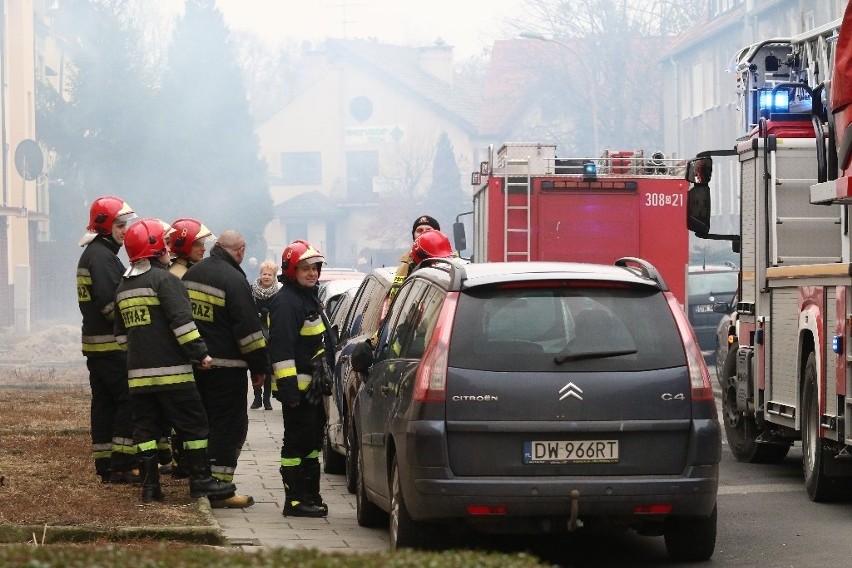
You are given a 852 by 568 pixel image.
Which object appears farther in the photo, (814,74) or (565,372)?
(814,74)

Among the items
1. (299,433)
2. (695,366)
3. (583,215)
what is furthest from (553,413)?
(583,215)

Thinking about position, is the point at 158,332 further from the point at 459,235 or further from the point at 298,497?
the point at 459,235

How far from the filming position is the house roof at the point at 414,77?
96.2m

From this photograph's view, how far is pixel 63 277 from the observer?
5238cm

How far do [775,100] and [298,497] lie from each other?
5.17 metres

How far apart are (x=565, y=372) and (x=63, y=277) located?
151 feet

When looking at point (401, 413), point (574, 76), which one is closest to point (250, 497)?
point (401, 413)

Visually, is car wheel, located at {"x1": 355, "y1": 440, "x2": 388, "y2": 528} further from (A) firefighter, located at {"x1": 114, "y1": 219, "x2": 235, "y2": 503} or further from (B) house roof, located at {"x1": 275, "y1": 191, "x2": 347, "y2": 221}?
(B) house roof, located at {"x1": 275, "y1": 191, "x2": 347, "y2": 221}

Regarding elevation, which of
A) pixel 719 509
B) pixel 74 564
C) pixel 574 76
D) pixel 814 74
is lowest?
→ pixel 719 509

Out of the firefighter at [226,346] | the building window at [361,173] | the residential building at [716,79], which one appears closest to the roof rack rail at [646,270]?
the firefighter at [226,346]

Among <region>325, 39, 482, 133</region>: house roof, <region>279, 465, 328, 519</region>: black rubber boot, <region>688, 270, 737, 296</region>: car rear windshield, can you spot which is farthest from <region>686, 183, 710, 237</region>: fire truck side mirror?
<region>325, 39, 482, 133</region>: house roof

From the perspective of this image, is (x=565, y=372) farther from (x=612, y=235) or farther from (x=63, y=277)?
(x=63, y=277)

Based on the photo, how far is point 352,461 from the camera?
10688 millimetres

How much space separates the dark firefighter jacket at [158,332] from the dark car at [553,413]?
229 centimetres
